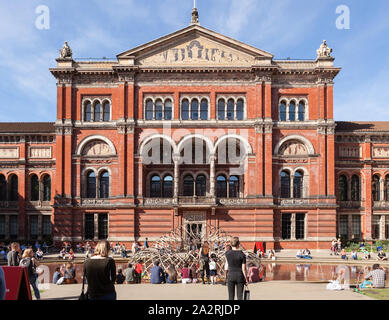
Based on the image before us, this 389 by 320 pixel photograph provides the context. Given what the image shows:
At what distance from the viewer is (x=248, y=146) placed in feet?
130

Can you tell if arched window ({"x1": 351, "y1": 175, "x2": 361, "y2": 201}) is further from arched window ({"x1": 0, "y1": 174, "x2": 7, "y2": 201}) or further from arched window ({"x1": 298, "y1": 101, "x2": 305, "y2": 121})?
Answer: arched window ({"x1": 0, "y1": 174, "x2": 7, "y2": 201})

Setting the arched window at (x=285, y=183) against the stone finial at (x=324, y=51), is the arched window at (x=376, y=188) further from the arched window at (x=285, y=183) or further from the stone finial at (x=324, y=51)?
the stone finial at (x=324, y=51)

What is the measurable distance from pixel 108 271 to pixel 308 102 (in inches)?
1464

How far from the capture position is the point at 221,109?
1607 inches

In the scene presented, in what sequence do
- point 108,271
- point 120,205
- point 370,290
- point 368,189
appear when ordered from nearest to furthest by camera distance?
1. point 108,271
2. point 370,290
3. point 120,205
4. point 368,189

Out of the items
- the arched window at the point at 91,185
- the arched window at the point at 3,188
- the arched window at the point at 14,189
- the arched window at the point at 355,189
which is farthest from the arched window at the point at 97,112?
the arched window at the point at 355,189

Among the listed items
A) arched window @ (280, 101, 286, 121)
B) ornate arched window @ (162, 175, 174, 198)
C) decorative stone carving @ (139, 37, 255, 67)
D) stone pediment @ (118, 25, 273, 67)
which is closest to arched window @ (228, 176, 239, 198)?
ornate arched window @ (162, 175, 174, 198)

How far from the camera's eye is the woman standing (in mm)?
7270

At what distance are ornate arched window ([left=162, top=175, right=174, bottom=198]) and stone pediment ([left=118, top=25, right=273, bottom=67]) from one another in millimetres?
12565

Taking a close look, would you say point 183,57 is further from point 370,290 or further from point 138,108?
point 370,290

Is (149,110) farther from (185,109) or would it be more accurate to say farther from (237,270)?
(237,270)

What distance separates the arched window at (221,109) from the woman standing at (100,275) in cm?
3412

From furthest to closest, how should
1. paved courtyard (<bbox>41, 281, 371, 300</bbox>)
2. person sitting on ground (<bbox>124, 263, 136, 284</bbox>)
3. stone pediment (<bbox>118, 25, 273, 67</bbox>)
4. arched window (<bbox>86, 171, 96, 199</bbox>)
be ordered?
arched window (<bbox>86, 171, 96, 199</bbox>)
stone pediment (<bbox>118, 25, 273, 67</bbox>)
person sitting on ground (<bbox>124, 263, 136, 284</bbox>)
paved courtyard (<bbox>41, 281, 371, 300</bbox>)

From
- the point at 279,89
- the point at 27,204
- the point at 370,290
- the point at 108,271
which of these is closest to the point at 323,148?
the point at 279,89
